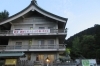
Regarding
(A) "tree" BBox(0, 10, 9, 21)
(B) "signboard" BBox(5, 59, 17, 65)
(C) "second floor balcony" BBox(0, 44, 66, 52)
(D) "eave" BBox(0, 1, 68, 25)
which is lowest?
(B) "signboard" BBox(5, 59, 17, 65)

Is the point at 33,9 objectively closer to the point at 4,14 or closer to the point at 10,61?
the point at 4,14

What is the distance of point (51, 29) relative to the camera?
27.7 meters

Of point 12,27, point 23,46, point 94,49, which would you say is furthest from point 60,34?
point 94,49

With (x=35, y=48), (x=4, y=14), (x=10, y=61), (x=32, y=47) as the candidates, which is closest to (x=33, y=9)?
(x=32, y=47)

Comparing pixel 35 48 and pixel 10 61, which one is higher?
pixel 35 48

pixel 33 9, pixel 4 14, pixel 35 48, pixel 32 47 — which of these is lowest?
pixel 35 48

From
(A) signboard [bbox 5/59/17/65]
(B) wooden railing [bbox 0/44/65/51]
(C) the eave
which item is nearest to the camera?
(A) signboard [bbox 5/59/17/65]

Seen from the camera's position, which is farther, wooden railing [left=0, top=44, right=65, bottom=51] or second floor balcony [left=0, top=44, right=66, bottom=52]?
wooden railing [left=0, top=44, right=65, bottom=51]

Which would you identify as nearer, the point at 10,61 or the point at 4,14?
the point at 10,61

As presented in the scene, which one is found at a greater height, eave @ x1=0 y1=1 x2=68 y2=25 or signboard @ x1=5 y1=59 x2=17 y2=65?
eave @ x1=0 y1=1 x2=68 y2=25

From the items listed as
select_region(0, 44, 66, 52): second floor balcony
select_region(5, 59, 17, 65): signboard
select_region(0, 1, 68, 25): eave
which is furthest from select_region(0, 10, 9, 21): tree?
select_region(5, 59, 17, 65): signboard

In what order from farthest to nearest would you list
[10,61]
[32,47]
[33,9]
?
[33,9] → [32,47] → [10,61]

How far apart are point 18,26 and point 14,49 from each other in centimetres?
488

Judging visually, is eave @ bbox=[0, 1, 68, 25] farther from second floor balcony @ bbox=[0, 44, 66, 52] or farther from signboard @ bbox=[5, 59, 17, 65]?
signboard @ bbox=[5, 59, 17, 65]
